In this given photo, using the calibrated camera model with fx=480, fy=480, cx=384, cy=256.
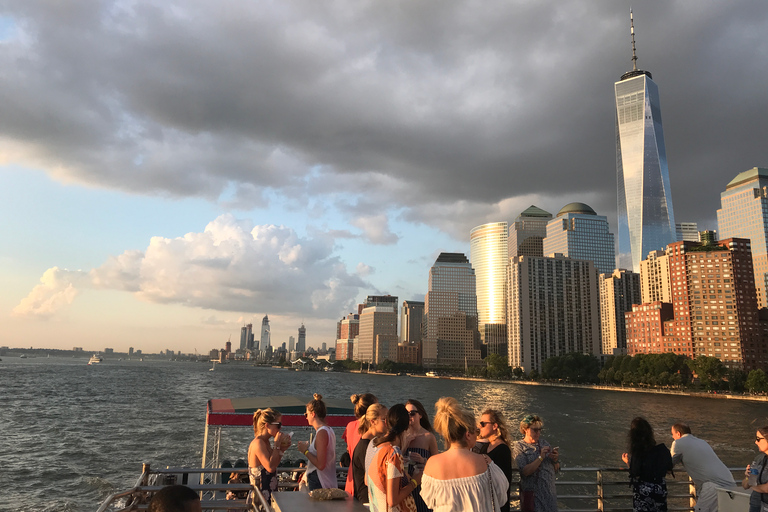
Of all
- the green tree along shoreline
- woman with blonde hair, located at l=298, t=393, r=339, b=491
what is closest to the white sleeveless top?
woman with blonde hair, located at l=298, t=393, r=339, b=491

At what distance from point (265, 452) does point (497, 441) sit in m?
3.64

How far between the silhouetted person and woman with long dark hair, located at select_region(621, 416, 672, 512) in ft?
21.8

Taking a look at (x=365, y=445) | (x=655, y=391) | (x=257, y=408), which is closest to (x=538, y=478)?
(x=365, y=445)

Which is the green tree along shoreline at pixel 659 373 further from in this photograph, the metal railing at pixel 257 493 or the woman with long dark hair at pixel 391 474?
the woman with long dark hair at pixel 391 474

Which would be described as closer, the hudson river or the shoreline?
the hudson river

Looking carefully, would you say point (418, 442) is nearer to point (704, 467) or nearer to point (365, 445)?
point (365, 445)

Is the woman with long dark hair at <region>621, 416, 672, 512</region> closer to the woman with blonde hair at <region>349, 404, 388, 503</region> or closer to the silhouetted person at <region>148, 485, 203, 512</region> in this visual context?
the woman with blonde hair at <region>349, 404, 388, 503</region>

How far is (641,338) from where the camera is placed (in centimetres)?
16588

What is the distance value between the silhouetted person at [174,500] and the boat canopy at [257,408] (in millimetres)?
12623

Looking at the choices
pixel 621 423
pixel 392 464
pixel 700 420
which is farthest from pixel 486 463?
pixel 700 420

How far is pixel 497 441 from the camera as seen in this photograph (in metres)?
6.07

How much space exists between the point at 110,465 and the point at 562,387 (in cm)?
13879

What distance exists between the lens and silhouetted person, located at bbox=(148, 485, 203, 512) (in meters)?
3.50

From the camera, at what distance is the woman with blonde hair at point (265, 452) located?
24.4 ft
